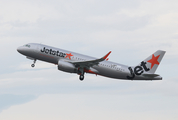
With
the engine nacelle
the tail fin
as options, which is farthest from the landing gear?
the tail fin

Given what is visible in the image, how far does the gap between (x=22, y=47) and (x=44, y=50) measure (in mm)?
4037

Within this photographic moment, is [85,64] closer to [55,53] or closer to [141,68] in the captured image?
[55,53]

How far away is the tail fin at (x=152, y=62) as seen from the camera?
4759cm

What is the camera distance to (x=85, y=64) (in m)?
43.4

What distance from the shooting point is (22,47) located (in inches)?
1805

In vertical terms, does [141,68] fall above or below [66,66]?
above

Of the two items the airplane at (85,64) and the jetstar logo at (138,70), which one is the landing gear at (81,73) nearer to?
the airplane at (85,64)

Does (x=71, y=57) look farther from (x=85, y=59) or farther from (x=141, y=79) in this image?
(x=141, y=79)

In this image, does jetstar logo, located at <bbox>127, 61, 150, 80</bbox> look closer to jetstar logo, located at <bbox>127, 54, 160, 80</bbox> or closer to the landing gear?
jetstar logo, located at <bbox>127, 54, 160, 80</bbox>

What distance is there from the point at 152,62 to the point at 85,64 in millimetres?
11901

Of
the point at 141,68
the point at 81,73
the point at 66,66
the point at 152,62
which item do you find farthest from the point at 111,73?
the point at 66,66

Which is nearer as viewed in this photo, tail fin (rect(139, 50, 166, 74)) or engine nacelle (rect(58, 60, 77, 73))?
engine nacelle (rect(58, 60, 77, 73))

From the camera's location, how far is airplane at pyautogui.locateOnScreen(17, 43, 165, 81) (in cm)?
4316

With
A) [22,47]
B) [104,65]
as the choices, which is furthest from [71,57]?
[22,47]
